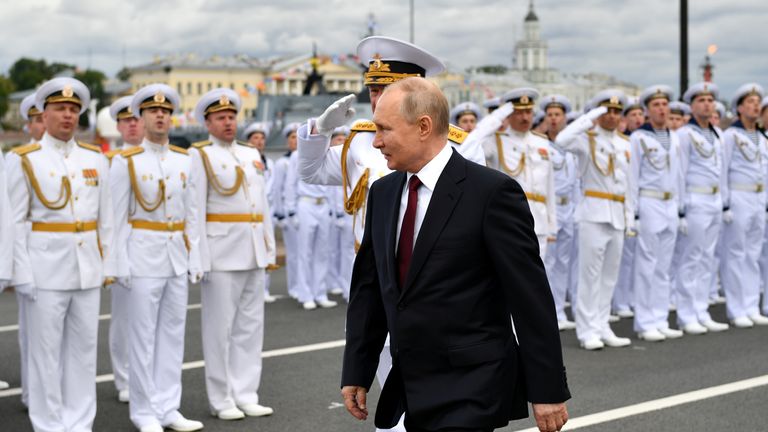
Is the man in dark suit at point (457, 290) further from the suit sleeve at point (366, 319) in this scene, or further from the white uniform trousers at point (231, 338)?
the white uniform trousers at point (231, 338)

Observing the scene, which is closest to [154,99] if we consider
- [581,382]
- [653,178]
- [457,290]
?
[581,382]

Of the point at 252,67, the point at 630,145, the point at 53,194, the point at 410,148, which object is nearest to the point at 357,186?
the point at 410,148

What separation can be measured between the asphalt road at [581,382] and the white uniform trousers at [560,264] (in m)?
0.65

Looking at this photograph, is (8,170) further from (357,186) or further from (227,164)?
(357,186)

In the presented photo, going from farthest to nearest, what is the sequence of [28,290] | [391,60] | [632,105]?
[632,105]
[28,290]
[391,60]

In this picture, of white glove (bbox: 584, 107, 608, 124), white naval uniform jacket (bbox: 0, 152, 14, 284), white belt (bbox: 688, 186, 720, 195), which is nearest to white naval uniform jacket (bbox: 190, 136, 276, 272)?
white naval uniform jacket (bbox: 0, 152, 14, 284)

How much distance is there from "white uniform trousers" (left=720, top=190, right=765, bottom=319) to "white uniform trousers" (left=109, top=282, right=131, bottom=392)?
6.51 metres

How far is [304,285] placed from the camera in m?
13.4

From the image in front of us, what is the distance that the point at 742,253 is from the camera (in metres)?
12.0

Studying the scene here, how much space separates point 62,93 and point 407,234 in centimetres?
394

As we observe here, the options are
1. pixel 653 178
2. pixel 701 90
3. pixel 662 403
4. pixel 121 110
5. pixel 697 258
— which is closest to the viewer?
pixel 662 403

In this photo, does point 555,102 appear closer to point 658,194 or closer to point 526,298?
point 658,194

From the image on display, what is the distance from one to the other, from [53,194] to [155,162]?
87cm

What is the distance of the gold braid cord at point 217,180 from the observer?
7.84m
